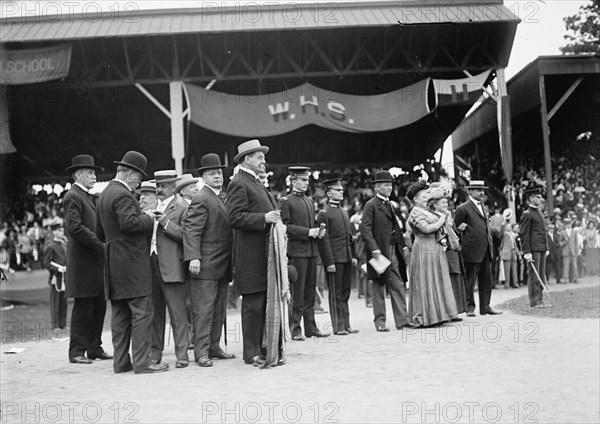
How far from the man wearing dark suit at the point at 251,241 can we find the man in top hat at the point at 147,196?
154 cm

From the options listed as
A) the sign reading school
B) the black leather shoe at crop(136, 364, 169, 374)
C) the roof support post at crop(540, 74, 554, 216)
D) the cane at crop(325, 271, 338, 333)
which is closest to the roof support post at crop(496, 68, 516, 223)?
the roof support post at crop(540, 74, 554, 216)

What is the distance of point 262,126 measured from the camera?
17938 millimetres

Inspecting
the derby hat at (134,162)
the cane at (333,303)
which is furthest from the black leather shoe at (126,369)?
the cane at (333,303)

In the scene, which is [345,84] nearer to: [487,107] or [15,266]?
[487,107]

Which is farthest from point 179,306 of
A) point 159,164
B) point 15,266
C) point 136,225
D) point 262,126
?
point 159,164

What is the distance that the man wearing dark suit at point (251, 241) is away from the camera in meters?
7.09

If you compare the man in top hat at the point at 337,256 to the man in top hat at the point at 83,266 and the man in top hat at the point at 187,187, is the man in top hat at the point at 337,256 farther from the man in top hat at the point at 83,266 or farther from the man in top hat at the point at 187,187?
the man in top hat at the point at 83,266

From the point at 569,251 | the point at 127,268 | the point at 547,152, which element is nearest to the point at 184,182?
the point at 127,268

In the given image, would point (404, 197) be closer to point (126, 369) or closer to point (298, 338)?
point (298, 338)

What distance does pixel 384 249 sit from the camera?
955cm

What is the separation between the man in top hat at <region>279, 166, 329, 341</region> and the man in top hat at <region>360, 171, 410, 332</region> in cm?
76

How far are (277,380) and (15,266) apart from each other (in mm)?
16964

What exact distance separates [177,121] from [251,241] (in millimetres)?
11038

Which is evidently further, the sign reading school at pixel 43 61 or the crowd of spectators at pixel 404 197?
the crowd of spectators at pixel 404 197
